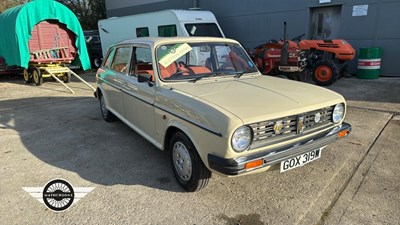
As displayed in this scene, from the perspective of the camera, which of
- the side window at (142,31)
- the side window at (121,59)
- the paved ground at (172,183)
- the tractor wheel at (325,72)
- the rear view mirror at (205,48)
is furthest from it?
the side window at (142,31)

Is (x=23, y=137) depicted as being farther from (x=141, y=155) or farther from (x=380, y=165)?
(x=380, y=165)

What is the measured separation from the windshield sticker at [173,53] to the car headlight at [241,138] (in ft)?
5.02

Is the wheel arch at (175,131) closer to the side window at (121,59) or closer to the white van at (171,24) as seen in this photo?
the side window at (121,59)

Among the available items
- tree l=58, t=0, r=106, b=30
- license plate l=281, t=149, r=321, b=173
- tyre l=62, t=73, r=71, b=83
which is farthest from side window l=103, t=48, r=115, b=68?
tree l=58, t=0, r=106, b=30

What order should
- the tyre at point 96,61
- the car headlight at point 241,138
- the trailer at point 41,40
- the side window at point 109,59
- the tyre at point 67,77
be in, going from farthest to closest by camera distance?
the tyre at point 96,61, the tyre at point 67,77, the trailer at point 41,40, the side window at point 109,59, the car headlight at point 241,138

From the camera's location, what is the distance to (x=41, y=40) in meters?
10.5

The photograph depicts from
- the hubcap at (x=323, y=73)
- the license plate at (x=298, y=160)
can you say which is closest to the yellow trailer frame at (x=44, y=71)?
the hubcap at (x=323, y=73)

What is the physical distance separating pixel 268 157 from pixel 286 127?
0.39 meters

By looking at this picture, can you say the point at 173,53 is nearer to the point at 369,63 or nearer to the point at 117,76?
the point at 117,76

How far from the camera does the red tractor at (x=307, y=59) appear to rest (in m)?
8.75

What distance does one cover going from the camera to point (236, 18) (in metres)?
13.6

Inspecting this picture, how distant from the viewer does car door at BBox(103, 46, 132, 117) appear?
4609 millimetres

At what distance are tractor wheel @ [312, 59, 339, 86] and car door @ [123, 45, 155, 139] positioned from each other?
6578 mm

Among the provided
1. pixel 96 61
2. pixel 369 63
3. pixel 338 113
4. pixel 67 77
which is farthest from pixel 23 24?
pixel 369 63
